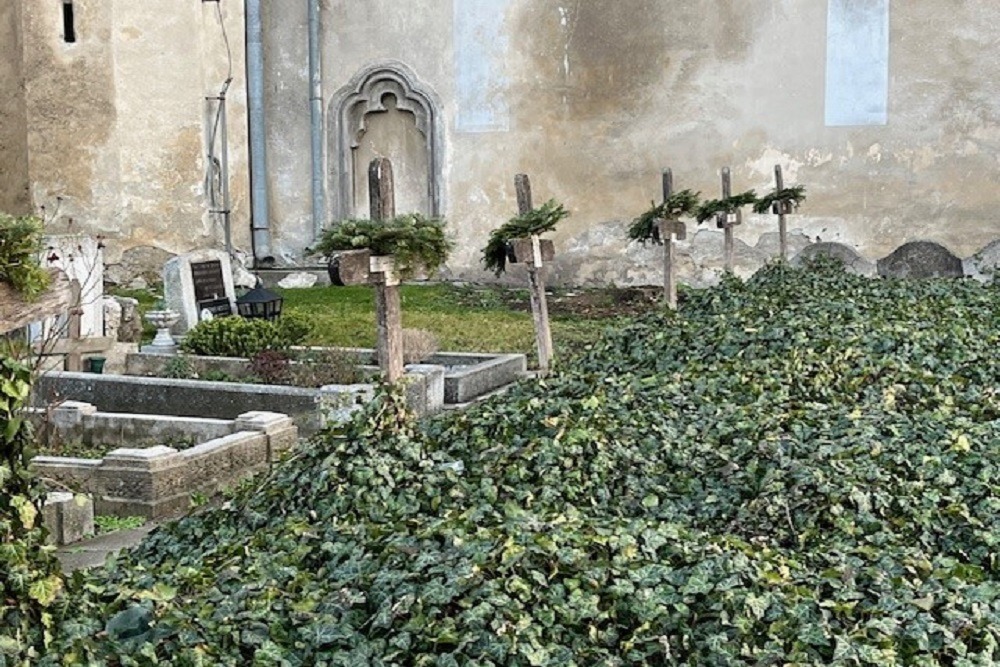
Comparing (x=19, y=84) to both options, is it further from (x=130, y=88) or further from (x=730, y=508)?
(x=730, y=508)

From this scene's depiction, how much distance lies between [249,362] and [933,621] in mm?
7110

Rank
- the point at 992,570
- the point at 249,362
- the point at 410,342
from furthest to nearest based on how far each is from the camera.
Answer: the point at 410,342 < the point at 249,362 < the point at 992,570

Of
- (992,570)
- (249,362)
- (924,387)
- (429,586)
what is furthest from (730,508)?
(249,362)

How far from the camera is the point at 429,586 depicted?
340 centimetres

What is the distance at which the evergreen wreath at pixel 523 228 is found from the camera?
860 centimetres

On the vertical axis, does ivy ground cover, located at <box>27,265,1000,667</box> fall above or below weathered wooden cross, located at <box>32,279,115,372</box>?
below

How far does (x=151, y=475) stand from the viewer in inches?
256

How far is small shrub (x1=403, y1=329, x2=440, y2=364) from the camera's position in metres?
10.3

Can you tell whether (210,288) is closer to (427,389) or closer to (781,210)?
(427,389)

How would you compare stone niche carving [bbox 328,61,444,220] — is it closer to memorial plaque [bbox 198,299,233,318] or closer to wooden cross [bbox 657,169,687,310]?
memorial plaque [bbox 198,299,233,318]

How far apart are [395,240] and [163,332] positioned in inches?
227

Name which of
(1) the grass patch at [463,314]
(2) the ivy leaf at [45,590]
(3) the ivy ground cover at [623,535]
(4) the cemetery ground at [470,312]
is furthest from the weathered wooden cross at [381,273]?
(4) the cemetery ground at [470,312]

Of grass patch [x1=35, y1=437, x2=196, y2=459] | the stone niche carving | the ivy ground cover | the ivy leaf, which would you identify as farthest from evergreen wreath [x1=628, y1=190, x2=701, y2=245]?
the ivy leaf

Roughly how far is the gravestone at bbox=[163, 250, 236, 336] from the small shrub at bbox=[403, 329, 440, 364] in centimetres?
212
